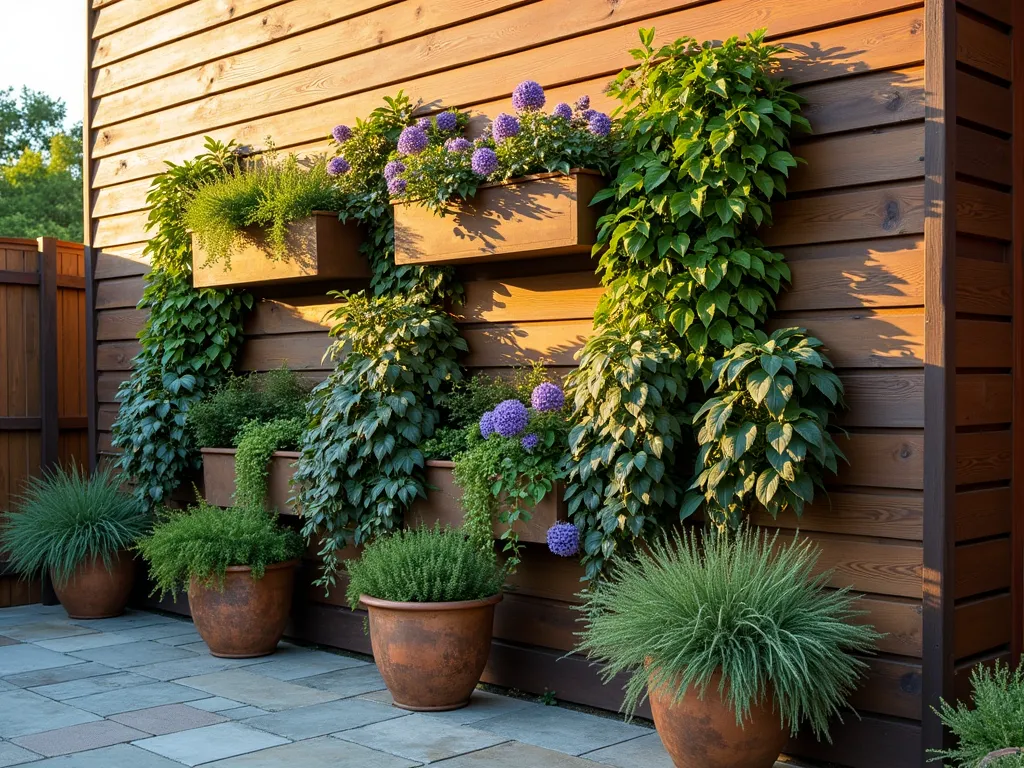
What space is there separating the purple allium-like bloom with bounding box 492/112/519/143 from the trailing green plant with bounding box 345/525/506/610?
1.49 metres

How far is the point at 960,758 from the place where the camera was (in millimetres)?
3018

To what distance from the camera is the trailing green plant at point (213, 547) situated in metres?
4.68

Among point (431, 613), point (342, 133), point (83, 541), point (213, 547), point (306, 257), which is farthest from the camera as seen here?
point (83, 541)

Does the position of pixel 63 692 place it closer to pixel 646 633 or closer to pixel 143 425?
pixel 143 425

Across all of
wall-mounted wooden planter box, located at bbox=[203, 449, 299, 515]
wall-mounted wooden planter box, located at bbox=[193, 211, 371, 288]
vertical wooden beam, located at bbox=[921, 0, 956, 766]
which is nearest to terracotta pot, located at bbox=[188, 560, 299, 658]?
wall-mounted wooden planter box, located at bbox=[203, 449, 299, 515]

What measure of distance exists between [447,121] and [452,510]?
1.61 metres

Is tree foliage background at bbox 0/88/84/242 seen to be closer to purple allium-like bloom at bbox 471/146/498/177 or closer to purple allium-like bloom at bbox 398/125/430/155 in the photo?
purple allium-like bloom at bbox 398/125/430/155

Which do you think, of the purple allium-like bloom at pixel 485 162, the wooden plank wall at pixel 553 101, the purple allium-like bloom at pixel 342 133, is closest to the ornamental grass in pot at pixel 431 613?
the wooden plank wall at pixel 553 101

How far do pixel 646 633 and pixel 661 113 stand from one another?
1.70 metres

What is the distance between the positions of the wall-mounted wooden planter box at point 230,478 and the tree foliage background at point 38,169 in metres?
17.1

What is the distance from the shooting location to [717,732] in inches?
123

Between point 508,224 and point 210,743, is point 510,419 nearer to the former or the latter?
point 508,224

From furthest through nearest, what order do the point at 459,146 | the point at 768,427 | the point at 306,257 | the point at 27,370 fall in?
the point at 27,370, the point at 306,257, the point at 459,146, the point at 768,427

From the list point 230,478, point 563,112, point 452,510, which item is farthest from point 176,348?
point 563,112
